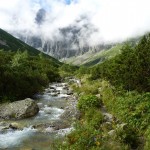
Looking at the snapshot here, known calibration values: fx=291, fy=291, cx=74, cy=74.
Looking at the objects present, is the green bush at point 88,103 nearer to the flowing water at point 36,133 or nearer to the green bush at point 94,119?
A: the flowing water at point 36,133

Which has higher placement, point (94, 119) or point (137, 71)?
point (137, 71)

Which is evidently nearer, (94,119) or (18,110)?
(94,119)

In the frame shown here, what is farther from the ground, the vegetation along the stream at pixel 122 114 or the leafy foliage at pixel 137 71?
the leafy foliage at pixel 137 71

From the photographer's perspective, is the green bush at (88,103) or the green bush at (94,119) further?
the green bush at (88,103)

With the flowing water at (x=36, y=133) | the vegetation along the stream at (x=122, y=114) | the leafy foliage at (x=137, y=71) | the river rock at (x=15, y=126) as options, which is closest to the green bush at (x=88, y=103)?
the vegetation along the stream at (x=122, y=114)

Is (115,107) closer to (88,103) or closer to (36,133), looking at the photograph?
(88,103)

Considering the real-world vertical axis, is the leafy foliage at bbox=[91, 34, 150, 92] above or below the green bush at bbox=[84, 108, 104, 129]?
above

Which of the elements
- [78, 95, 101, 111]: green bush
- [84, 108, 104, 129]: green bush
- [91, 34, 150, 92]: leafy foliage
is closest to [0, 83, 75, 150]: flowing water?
[84, 108, 104, 129]: green bush

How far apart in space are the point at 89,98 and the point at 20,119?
7.98 m

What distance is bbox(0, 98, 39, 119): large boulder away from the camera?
30916mm

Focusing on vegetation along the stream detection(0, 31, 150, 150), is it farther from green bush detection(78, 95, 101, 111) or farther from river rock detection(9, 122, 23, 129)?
river rock detection(9, 122, 23, 129)

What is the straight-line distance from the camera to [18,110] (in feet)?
104

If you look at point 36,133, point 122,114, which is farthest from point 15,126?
point 122,114

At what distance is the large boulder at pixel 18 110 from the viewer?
3092cm
